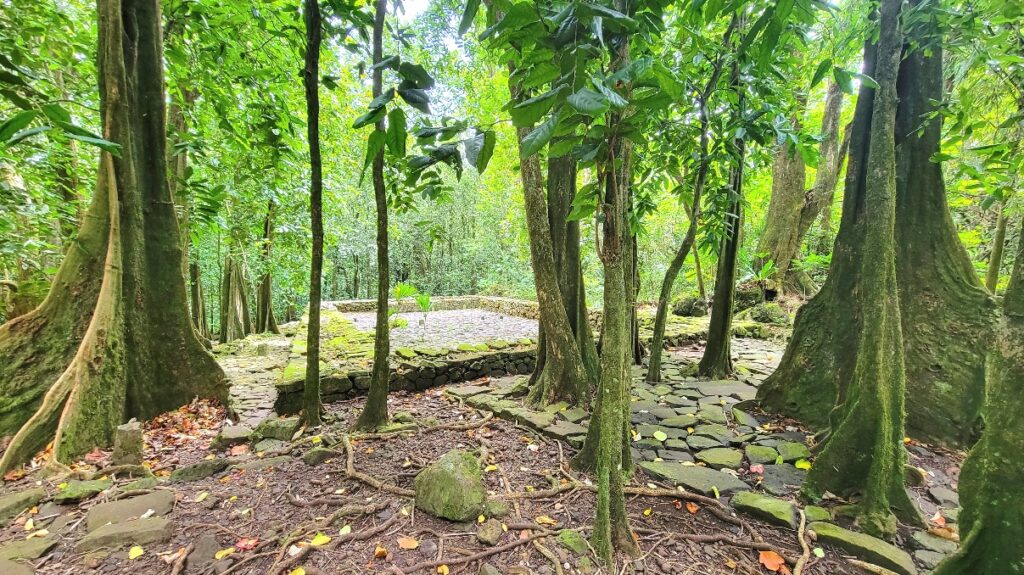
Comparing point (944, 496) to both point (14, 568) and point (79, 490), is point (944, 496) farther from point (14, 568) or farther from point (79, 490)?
point (79, 490)

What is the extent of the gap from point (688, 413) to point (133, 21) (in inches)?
227

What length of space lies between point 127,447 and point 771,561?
364 centimetres

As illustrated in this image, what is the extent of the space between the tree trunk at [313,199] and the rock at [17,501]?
4.44 feet

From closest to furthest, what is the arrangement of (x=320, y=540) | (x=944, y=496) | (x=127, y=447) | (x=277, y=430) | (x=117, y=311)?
(x=320, y=540) < (x=944, y=496) < (x=127, y=447) < (x=117, y=311) < (x=277, y=430)

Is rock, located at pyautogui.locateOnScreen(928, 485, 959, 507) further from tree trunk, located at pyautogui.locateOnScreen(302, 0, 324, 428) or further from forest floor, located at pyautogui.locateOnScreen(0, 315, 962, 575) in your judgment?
tree trunk, located at pyautogui.locateOnScreen(302, 0, 324, 428)

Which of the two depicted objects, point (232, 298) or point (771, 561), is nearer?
point (771, 561)

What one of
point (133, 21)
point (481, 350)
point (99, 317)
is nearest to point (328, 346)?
point (481, 350)

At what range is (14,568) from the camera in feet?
4.82

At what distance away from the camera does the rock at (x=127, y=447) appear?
2324mm

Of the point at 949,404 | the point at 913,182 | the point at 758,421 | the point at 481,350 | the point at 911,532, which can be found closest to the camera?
the point at 911,532

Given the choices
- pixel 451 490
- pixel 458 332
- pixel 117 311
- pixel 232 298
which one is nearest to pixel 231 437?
pixel 117 311

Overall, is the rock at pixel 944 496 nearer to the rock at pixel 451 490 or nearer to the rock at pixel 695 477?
the rock at pixel 695 477

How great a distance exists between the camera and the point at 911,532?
1.82 m

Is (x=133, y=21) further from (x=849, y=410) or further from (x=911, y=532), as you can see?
(x=911, y=532)
